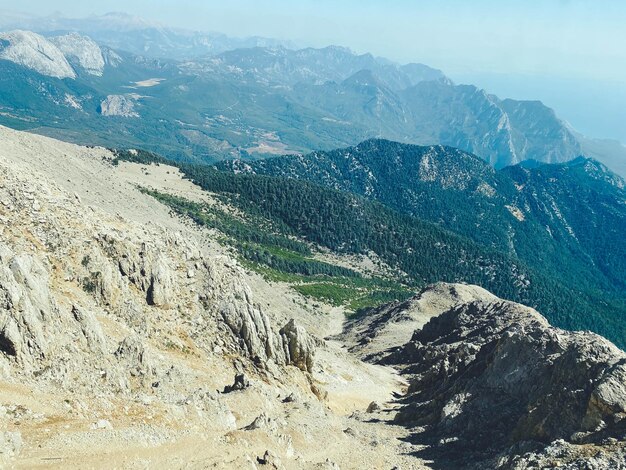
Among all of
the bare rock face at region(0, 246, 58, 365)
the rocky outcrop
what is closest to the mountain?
the bare rock face at region(0, 246, 58, 365)

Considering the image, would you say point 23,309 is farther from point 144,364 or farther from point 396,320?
point 396,320

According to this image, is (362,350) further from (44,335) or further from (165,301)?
(44,335)

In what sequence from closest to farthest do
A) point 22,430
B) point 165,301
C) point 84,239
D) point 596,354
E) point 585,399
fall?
point 22,430 < point 585,399 < point 596,354 < point 84,239 < point 165,301

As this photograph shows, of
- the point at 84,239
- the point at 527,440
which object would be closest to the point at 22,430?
the point at 84,239

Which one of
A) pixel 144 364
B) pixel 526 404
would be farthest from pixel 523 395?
pixel 144 364

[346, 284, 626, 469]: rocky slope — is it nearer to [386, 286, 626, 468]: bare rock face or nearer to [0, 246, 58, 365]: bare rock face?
[386, 286, 626, 468]: bare rock face

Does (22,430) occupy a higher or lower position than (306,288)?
higher
